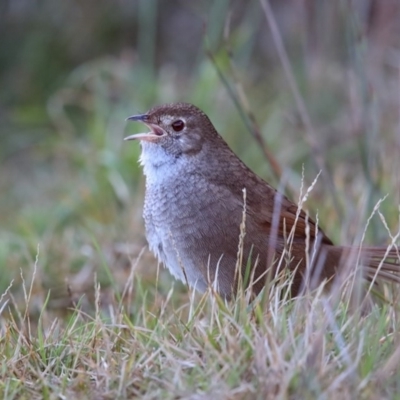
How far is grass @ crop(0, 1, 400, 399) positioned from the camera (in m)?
3.09

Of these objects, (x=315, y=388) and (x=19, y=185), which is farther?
(x=19, y=185)

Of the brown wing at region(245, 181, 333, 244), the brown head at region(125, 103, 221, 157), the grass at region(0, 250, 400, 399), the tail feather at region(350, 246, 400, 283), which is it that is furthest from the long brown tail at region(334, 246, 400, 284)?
the brown head at region(125, 103, 221, 157)

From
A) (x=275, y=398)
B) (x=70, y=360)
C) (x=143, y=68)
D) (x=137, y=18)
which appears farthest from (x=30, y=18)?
(x=275, y=398)

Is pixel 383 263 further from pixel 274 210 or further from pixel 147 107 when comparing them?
pixel 147 107

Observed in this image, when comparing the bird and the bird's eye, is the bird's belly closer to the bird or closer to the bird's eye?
the bird

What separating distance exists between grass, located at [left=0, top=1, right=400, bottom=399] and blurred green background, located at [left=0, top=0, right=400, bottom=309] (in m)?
0.02

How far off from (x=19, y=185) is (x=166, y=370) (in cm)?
534

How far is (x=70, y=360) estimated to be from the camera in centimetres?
348

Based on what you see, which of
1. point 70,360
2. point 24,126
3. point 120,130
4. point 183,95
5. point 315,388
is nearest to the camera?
point 315,388

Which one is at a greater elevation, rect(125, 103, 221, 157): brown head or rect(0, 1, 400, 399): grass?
rect(125, 103, 221, 157): brown head

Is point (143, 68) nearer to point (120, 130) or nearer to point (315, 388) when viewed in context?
point (120, 130)

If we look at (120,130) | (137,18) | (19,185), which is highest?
(137,18)

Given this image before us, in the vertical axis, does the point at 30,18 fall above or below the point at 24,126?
above

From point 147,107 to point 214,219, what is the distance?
3376mm
